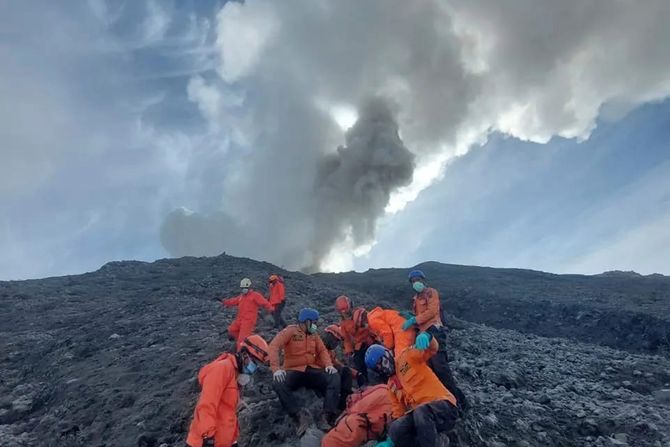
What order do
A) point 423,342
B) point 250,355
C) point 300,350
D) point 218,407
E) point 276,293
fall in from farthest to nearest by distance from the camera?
point 276,293 < point 300,350 < point 250,355 < point 218,407 < point 423,342

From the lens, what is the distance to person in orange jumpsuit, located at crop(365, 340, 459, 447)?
609cm

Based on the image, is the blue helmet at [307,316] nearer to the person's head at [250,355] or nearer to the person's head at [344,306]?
the person's head at [250,355]

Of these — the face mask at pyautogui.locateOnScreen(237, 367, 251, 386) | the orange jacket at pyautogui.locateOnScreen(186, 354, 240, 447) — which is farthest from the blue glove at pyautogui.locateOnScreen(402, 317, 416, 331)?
the orange jacket at pyautogui.locateOnScreen(186, 354, 240, 447)

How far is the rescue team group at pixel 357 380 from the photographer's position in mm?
6258

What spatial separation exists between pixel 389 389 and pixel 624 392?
735 cm

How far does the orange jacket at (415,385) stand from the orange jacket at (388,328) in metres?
1.83

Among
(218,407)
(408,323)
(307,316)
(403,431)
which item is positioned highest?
(307,316)

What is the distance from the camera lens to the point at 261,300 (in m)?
12.9

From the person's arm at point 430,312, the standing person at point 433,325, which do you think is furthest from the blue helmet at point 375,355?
the person's arm at point 430,312

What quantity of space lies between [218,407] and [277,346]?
5.90 feet

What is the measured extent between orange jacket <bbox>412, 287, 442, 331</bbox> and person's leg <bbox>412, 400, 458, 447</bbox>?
2.73 m

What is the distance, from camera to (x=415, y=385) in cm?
644

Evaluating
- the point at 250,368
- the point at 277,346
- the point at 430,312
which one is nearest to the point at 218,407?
the point at 250,368

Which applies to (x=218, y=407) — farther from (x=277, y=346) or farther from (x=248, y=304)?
(x=248, y=304)
